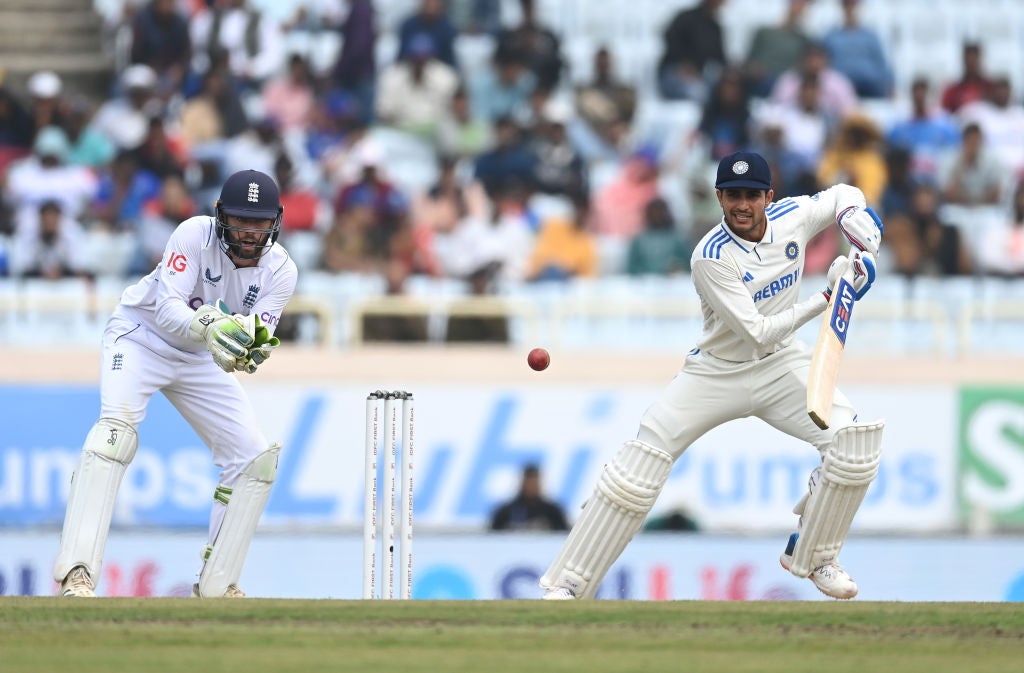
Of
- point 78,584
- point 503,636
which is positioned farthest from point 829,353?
point 78,584

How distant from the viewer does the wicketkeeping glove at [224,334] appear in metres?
7.32

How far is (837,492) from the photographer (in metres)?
7.55

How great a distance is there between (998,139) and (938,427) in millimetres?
3034

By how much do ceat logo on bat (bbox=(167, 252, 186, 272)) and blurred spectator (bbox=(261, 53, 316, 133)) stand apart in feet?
20.2

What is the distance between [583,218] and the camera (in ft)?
41.3

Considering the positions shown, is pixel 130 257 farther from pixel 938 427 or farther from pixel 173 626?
pixel 173 626

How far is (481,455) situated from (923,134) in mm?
4255

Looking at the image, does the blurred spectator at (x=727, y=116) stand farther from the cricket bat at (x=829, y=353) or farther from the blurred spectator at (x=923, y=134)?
the cricket bat at (x=829, y=353)

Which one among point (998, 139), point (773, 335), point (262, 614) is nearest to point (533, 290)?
point (998, 139)

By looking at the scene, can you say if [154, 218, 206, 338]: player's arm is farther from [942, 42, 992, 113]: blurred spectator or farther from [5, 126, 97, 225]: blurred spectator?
[942, 42, 992, 113]: blurred spectator

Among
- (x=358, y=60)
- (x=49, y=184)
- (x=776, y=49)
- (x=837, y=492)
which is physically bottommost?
(x=837, y=492)

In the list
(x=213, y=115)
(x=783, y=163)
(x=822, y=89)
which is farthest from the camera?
(x=822, y=89)

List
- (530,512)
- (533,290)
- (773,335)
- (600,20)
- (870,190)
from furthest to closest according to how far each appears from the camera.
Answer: (600,20) < (870,190) < (533,290) < (530,512) < (773,335)

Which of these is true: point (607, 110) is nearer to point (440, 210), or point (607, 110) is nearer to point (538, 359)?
point (440, 210)
